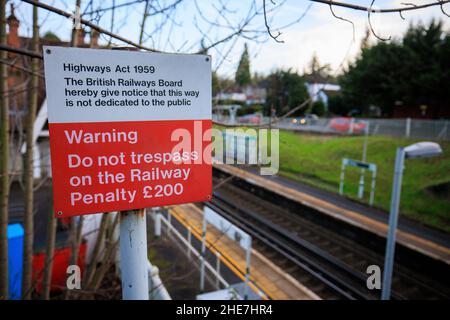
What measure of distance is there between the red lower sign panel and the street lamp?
203 inches

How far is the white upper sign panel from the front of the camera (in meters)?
1.34

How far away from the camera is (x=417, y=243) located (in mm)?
8953

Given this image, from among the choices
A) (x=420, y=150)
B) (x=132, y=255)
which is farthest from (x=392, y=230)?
(x=132, y=255)

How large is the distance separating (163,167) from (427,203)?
13.4 m

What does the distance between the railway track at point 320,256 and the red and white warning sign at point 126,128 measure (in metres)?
3.95

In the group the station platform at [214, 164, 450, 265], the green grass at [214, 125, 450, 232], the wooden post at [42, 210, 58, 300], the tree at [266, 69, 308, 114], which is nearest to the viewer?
the wooden post at [42, 210, 58, 300]

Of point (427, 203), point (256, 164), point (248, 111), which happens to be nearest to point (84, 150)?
point (256, 164)

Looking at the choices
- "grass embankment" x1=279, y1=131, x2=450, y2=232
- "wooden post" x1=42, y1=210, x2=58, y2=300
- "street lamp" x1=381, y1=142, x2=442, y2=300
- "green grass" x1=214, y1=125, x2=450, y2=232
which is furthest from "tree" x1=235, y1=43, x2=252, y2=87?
"grass embankment" x1=279, y1=131, x2=450, y2=232

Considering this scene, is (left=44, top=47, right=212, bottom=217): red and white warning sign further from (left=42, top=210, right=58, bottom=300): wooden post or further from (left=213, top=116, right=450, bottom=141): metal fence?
(left=213, top=116, right=450, bottom=141): metal fence

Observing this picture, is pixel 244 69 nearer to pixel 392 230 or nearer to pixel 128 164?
pixel 128 164

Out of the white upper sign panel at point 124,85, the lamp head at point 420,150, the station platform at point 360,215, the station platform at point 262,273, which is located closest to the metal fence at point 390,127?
the station platform at point 360,215

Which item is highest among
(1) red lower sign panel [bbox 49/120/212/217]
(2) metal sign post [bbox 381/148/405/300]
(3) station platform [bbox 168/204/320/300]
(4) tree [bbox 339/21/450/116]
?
(4) tree [bbox 339/21/450/116]

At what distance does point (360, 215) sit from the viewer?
11.3 meters

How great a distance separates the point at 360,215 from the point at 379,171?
5904 millimetres
